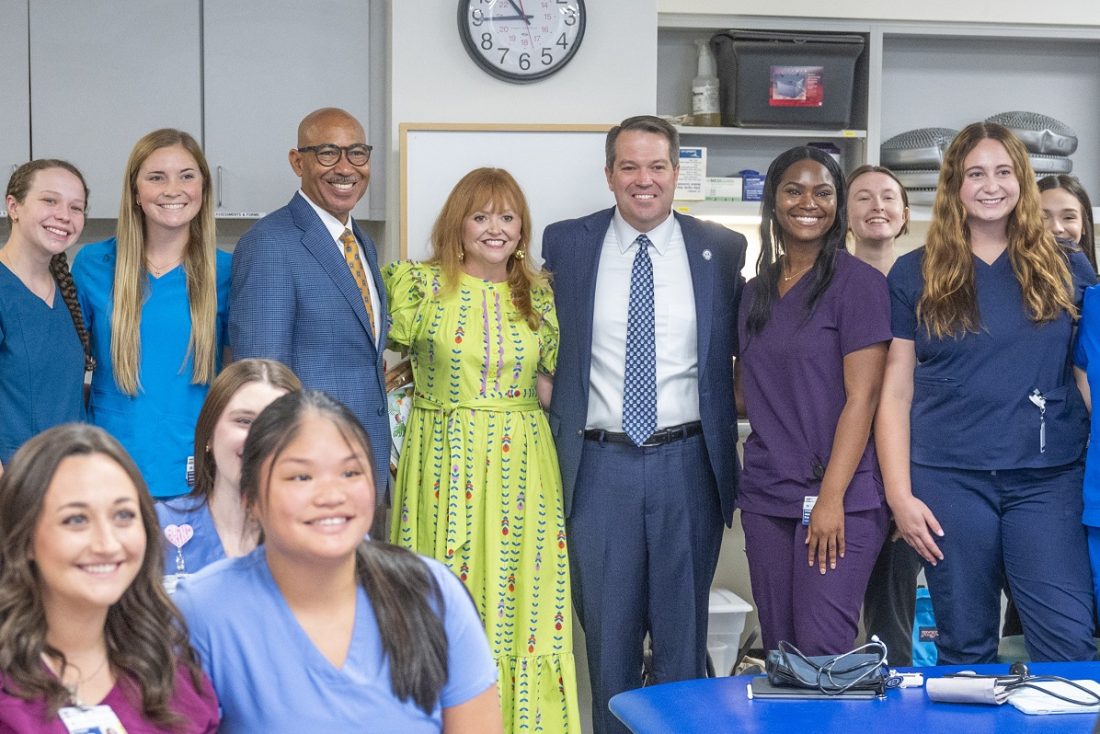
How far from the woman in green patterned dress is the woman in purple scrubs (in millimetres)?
478

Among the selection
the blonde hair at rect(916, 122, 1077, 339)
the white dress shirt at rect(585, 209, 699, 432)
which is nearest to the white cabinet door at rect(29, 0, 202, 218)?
the white dress shirt at rect(585, 209, 699, 432)

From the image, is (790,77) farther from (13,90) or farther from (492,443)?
(13,90)

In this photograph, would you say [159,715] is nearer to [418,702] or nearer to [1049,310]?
[418,702]

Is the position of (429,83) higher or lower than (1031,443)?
higher

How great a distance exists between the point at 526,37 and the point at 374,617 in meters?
2.63

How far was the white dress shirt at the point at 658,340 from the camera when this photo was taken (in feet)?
9.63


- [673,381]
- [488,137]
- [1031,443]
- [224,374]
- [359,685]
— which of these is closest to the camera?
[359,685]

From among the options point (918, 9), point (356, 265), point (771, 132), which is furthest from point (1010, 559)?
point (918, 9)

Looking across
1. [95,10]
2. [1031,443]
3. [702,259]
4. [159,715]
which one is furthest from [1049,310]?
[95,10]

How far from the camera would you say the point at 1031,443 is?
2611mm

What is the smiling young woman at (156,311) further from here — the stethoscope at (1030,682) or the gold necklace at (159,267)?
the stethoscope at (1030,682)

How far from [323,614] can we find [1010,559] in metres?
1.59

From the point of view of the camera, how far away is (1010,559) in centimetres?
260

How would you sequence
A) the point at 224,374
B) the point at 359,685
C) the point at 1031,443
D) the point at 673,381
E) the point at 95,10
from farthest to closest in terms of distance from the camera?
1. the point at 95,10
2. the point at 673,381
3. the point at 1031,443
4. the point at 224,374
5. the point at 359,685
